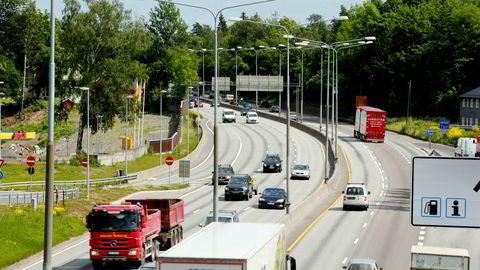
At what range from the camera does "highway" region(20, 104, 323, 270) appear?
4547cm

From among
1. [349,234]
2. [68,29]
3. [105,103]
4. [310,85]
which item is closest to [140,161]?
[105,103]

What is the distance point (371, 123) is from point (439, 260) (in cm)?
7840

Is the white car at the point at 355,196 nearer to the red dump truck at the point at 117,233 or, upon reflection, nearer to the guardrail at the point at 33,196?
the guardrail at the point at 33,196

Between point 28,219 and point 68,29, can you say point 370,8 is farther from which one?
point 28,219

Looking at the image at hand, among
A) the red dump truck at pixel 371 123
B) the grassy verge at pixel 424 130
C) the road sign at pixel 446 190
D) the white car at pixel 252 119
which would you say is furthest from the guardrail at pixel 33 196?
the white car at pixel 252 119

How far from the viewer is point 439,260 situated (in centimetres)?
3098

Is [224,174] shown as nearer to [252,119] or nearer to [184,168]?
[184,168]

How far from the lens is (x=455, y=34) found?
148 metres

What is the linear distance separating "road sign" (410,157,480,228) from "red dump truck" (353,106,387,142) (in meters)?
89.5

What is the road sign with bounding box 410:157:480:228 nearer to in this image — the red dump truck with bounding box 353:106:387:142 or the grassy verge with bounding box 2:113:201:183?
the grassy verge with bounding box 2:113:201:183

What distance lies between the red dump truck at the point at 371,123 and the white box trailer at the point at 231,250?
267ft

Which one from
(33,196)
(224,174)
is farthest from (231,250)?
(224,174)

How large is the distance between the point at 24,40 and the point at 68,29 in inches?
2075

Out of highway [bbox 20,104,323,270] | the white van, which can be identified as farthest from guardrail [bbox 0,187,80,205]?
the white van
